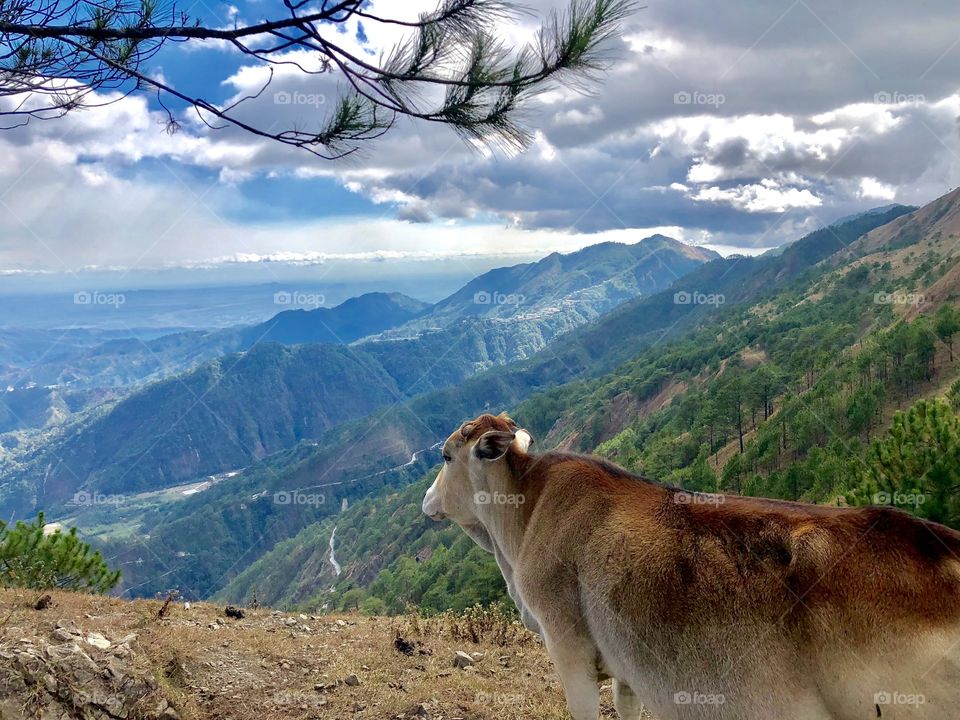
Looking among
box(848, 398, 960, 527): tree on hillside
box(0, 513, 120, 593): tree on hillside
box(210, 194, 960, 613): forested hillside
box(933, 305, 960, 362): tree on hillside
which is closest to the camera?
box(848, 398, 960, 527): tree on hillside

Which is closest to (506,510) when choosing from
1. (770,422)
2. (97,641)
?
(97,641)

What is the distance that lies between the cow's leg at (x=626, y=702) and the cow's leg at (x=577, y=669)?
1.86 feet

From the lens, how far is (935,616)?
364 centimetres

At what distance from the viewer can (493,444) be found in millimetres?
6809

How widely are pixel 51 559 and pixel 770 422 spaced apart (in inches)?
3086

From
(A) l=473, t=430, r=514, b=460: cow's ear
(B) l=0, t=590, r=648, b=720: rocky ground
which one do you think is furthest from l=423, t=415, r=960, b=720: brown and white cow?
(B) l=0, t=590, r=648, b=720: rocky ground

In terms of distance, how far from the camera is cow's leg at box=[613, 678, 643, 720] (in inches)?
230

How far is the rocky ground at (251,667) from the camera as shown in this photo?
22.3 ft

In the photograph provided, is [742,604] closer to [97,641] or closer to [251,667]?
[97,641]

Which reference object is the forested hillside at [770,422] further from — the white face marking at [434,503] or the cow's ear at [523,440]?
the white face marking at [434,503]

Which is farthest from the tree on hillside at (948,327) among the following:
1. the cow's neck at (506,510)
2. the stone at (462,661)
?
the cow's neck at (506,510)

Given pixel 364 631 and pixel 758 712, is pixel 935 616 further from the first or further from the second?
pixel 364 631

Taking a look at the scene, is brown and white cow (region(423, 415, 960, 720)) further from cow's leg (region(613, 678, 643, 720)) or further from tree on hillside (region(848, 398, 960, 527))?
tree on hillside (region(848, 398, 960, 527))

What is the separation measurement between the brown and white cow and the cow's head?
44.9 inches
